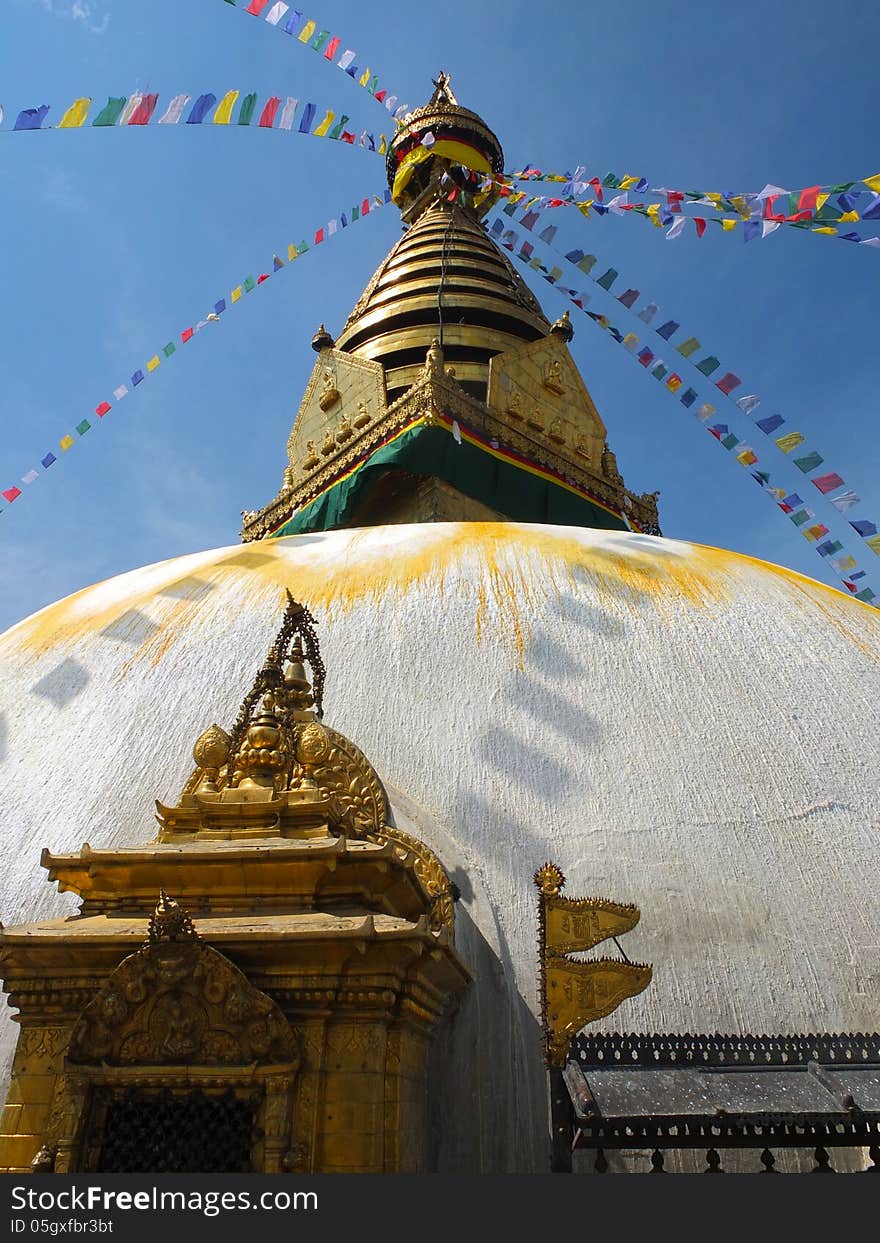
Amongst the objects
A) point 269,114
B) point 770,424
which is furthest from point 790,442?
point 269,114

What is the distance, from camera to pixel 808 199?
19.9 ft

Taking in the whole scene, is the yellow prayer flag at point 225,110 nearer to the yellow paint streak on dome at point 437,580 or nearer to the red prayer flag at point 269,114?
the red prayer flag at point 269,114

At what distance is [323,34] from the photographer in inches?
351

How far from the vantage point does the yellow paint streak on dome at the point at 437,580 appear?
5.59 meters

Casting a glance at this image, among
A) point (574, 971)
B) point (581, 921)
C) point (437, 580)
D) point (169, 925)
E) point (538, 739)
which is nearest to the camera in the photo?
point (169, 925)

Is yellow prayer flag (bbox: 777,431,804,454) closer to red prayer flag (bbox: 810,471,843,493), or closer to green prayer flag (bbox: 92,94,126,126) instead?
red prayer flag (bbox: 810,471,843,493)

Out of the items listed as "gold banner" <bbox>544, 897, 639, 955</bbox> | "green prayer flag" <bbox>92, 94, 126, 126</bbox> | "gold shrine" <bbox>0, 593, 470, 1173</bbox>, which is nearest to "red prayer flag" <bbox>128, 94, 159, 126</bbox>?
"green prayer flag" <bbox>92, 94, 126, 126</bbox>

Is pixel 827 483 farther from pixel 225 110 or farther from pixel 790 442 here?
pixel 225 110

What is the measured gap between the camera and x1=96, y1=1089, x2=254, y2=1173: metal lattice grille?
259 centimetres

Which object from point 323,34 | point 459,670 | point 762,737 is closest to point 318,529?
point 323,34

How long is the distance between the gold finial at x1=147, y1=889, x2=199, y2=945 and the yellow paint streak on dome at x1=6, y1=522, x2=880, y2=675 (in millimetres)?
2913

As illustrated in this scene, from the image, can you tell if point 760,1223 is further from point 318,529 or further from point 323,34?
point 323,34

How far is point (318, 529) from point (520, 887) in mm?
7691

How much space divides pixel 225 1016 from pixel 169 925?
1.16ft
